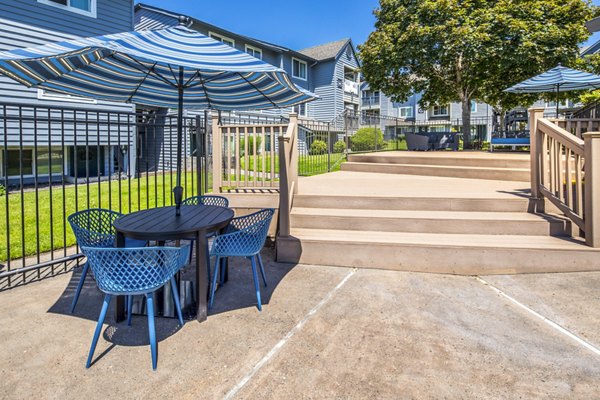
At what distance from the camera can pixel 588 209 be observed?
3.94 metres

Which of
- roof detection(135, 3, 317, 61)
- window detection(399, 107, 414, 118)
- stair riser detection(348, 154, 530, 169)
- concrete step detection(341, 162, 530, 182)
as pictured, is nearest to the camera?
concrete step detection(341, 162, 530, 182)

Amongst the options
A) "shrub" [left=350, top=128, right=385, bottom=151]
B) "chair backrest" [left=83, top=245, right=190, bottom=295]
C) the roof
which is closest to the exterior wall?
the roof

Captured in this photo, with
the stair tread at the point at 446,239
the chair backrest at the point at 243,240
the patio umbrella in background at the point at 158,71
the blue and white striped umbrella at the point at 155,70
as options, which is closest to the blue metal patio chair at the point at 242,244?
the chair backrest at the point at 243,240

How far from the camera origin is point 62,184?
435 cm

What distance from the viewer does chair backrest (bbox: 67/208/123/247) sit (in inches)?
126

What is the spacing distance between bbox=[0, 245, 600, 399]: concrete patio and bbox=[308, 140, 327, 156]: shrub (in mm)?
6697

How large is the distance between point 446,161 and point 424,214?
14.8ft

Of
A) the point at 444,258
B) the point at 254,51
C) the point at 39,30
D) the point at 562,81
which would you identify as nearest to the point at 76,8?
the point at 39,30

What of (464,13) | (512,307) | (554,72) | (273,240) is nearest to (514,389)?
(512,307)

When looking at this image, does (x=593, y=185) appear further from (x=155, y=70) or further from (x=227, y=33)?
(x=227, y=33)

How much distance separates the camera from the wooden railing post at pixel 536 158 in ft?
15.8

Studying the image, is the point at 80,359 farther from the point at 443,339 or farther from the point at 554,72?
the point at 554,72

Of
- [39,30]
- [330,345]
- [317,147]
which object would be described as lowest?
[330,345]

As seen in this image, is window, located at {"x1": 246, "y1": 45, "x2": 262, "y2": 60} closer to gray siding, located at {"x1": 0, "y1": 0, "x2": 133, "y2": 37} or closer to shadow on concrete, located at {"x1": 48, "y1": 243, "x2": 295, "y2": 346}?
gray siding, located at {"x1": 0, "y1": 0, "x2": 133, "y2": 37}
